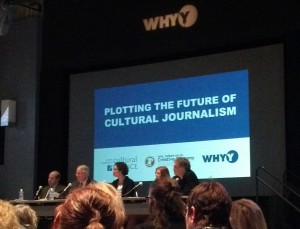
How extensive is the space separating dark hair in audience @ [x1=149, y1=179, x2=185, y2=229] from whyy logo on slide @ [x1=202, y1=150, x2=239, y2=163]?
14.5ft

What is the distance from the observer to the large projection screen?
7.57m

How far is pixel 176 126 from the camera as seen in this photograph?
817cm

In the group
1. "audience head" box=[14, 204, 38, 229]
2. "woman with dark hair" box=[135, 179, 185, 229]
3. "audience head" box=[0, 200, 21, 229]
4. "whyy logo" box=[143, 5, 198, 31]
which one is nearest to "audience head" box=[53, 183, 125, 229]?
"audience head" box=[0, 200, 21, 229]

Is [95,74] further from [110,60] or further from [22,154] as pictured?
[22,154]

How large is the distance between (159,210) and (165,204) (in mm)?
46

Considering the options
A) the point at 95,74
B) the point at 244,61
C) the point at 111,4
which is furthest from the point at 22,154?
the point at 244,61

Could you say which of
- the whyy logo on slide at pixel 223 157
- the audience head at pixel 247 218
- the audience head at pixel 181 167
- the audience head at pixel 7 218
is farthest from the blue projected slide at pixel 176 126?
the audience head at pixel 7 218

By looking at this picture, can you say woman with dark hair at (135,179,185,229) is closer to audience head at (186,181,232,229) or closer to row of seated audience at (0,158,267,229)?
row of seated audience at (0,158,267,229)

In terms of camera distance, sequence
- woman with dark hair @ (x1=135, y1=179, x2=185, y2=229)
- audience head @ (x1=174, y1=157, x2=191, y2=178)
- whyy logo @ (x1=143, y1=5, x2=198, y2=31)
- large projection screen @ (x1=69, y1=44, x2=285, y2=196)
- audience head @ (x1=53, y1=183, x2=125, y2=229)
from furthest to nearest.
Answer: whyy logo @ (x1=143, y1=5, x2=198, y2=31) < large projection screen @ (x1=69, y1=44, x2=285, y2=196) < audience head @ (x1=174, y1=157, x2=191, y2=178) < woman with dark hair @ (x1=135, y1=179, x2=185, y2=229) < audience head @ (x1=53, y1=183, x2=125, y2=229)

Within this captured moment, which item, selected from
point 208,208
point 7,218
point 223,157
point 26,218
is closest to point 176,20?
point 223,157

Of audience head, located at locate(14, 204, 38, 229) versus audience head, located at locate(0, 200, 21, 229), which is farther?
audience head, located at locate(14, 204, 38, 229)

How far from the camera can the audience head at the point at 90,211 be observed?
1500mm

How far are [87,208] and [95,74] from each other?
25.6 ft

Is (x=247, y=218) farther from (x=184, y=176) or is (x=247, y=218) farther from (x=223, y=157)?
(x=223, y=157)
